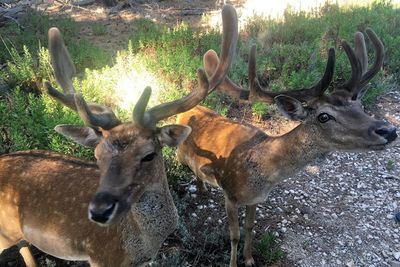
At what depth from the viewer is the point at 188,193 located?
19.2 ft

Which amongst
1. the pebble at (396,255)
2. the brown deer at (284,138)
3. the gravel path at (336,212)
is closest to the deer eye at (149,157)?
the brown deer at (284,138)

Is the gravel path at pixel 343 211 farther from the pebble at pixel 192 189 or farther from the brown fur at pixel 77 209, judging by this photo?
the brown fur at pixel 77 209

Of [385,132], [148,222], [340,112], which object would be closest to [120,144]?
[148,222]

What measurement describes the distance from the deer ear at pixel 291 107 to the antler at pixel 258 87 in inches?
4.0

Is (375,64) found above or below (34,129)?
above

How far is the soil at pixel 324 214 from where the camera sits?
16.6 ft

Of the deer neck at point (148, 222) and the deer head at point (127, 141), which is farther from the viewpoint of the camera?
the deer neck at point (148, 222)

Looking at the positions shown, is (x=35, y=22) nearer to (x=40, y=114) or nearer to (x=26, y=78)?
(x=26, y=78)

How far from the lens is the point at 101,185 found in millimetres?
2992

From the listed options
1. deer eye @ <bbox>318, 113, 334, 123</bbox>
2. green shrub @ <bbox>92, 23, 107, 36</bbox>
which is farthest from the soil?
green shrub @ <bbox>92, 23, 107, 36</bbox>

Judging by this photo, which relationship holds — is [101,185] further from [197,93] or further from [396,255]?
[396,255]

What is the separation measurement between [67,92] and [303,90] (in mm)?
2465

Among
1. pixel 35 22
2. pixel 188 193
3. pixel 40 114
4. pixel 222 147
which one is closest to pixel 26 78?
pixel 40 114

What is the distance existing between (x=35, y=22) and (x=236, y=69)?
777 cm
